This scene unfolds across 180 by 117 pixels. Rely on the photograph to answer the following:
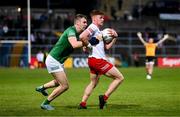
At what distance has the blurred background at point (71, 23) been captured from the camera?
48781 millimetres

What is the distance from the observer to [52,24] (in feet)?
175

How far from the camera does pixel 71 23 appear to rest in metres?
53.1

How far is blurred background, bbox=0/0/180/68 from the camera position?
48.8 meters

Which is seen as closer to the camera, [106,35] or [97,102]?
[106,35]

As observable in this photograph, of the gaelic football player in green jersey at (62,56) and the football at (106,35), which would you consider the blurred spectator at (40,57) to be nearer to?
the gaelic football player in green jersey at (62,56)

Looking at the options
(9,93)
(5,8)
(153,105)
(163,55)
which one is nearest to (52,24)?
(5,8)

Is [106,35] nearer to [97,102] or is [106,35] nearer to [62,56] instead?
[62,56]

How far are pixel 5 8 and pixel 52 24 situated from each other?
5761 mm

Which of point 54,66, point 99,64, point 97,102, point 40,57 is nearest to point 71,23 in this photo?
point 40,57

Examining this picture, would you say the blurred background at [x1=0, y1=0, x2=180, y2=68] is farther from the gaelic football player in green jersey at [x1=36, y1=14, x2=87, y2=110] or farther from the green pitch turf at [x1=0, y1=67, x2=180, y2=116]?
the gaelic football player in green jersey at [x1=36, y1=14, x2=87, y2=110]

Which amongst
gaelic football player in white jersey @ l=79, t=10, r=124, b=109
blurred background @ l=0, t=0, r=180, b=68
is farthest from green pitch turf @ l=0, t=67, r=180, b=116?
blurred background @ l=0, t=0, r=180, b=68

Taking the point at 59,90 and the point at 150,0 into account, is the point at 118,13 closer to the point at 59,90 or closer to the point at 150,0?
Result: the point at 150,0

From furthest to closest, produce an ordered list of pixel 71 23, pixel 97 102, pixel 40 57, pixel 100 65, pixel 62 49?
pixel 71 23 → pixel 40 57 → pixel 97 102 → pixel 100 65 → pixel 62 49

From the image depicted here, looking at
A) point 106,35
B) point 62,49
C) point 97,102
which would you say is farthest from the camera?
point 97,102
